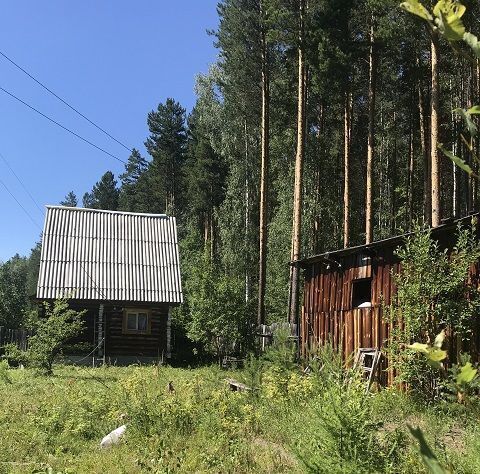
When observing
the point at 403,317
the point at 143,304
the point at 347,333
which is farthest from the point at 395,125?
the point at 403,317

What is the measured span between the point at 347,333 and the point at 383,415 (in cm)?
558

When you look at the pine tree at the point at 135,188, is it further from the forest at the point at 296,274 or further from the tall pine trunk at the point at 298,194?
the tall pine trunk at the point at 298,194

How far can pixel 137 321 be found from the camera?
2277 centimetres

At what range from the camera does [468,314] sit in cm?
1034

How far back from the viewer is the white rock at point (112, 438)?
25.7 ft

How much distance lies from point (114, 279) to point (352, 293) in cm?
1140

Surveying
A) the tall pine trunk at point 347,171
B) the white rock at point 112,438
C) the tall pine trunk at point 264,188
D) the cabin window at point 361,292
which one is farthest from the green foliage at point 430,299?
the tall pine trunk at point 264,188

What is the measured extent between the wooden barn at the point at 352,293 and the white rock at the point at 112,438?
201 inches

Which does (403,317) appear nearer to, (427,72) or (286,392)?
(286,392)

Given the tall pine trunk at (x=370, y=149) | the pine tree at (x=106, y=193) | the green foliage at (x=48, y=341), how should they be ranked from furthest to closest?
the pine tree at (x=106, y=193)
the tall pine trunk at (x=370, y=149)
the green foliage at (x=48, y=341)

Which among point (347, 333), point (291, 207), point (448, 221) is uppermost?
point (291, 207)

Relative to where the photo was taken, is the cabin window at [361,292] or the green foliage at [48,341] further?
the green foliage at [48,341]

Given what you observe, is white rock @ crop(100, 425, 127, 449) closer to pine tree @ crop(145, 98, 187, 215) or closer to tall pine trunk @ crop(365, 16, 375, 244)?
tall pine trunk @ crop(365, 16, 375, 244)

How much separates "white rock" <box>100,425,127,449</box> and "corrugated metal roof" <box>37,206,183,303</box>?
13.6 metres
